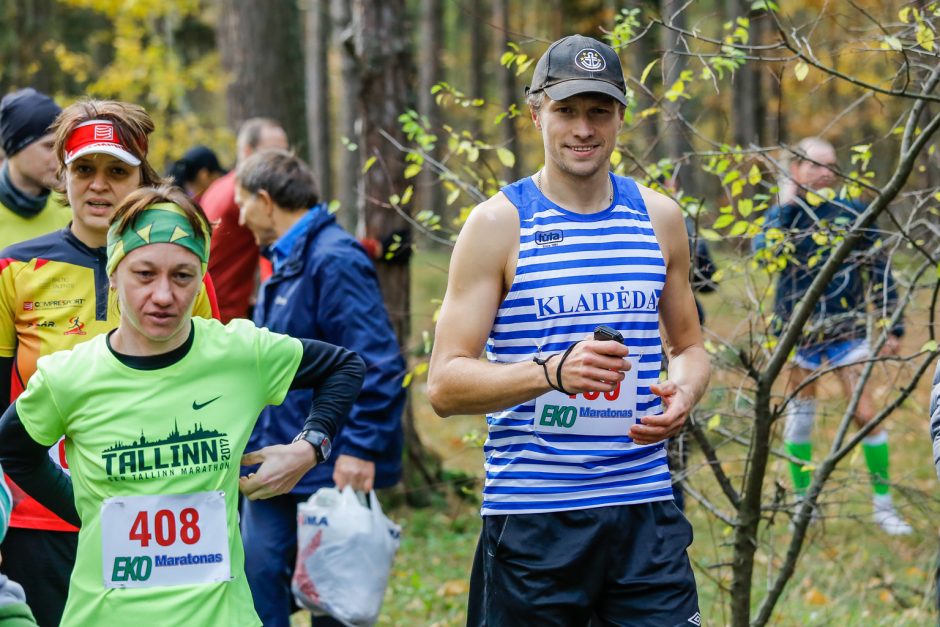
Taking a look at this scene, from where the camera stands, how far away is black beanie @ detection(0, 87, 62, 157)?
4.69 metres

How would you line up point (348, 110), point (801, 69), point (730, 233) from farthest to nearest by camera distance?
point (348, 110)
point (730, 233)
point (801, 69)

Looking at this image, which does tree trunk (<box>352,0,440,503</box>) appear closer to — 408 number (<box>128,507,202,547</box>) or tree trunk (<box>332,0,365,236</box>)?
408 number (<box>128,507,202,547</box>)

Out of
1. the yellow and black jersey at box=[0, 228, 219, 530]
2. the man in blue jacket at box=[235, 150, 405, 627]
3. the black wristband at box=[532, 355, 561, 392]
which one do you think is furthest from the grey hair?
the black wristband at box=[532, 355, 561, 392]

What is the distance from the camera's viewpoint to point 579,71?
124 inches

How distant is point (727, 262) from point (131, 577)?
9.33ft

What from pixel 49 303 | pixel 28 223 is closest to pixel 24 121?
pixel 28 223

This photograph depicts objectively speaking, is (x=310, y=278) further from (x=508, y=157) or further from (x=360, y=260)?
(x=508, y=157)

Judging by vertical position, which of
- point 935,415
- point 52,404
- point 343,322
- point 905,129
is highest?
point 905,129

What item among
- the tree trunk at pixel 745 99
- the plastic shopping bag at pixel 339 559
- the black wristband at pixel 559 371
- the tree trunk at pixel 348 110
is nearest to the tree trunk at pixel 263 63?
the tree trunk at pixel 348 110

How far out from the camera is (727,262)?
4738 millimetres

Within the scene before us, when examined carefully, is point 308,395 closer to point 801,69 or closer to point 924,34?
point 801,69

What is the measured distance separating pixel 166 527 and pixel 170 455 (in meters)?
0.18

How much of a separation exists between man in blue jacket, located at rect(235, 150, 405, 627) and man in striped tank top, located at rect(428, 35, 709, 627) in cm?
157

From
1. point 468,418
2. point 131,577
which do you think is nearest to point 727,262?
point 131,577
